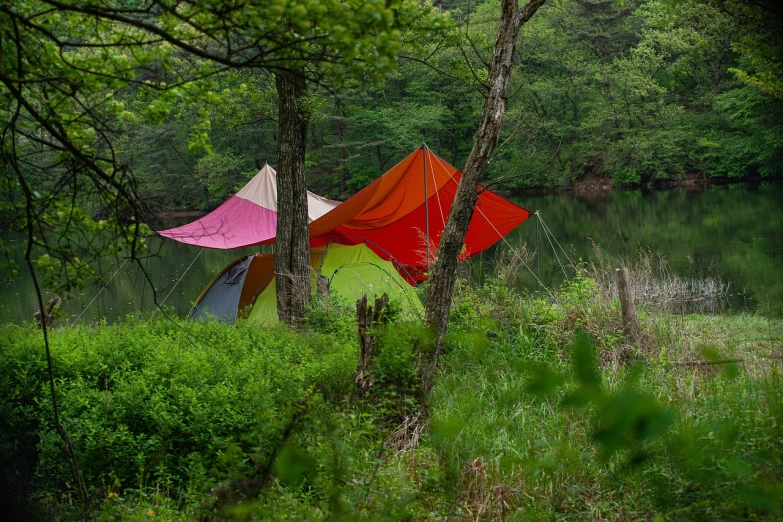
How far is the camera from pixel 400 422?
4566 mm

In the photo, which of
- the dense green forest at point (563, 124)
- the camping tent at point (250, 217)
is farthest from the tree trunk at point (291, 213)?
the dense green forest at point (563, 124)

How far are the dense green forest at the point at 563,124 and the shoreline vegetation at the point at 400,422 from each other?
80.5ft

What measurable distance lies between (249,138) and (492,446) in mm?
33154

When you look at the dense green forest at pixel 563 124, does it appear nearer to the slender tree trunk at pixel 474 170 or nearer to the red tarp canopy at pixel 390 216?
the red tarp canopy at pixel 390 216

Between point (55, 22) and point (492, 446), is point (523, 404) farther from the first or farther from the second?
point (55, 22)

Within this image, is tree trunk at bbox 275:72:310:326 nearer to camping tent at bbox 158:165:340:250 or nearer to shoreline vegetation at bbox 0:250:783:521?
shoreline vegetation at bbox 0:250:783:521

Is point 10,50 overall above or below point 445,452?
above

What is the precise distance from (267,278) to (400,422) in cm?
569

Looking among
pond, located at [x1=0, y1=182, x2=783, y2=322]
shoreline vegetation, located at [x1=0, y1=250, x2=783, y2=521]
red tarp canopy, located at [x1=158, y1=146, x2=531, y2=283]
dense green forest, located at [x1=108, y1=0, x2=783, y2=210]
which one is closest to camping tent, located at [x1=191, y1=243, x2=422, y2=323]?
red tarp canopy, located at [x1=158, y1=146, x2=531, y2=283]

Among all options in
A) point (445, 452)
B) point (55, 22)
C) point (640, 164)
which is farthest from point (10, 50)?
point (640, 164)

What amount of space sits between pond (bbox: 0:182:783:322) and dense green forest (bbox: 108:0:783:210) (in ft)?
10.1

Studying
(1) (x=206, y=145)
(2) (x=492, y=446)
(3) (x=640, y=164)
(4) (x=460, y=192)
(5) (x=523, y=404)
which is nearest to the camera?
(1) (x=206, y=145)

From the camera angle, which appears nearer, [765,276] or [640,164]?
[765,276]

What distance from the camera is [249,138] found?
35.3m
